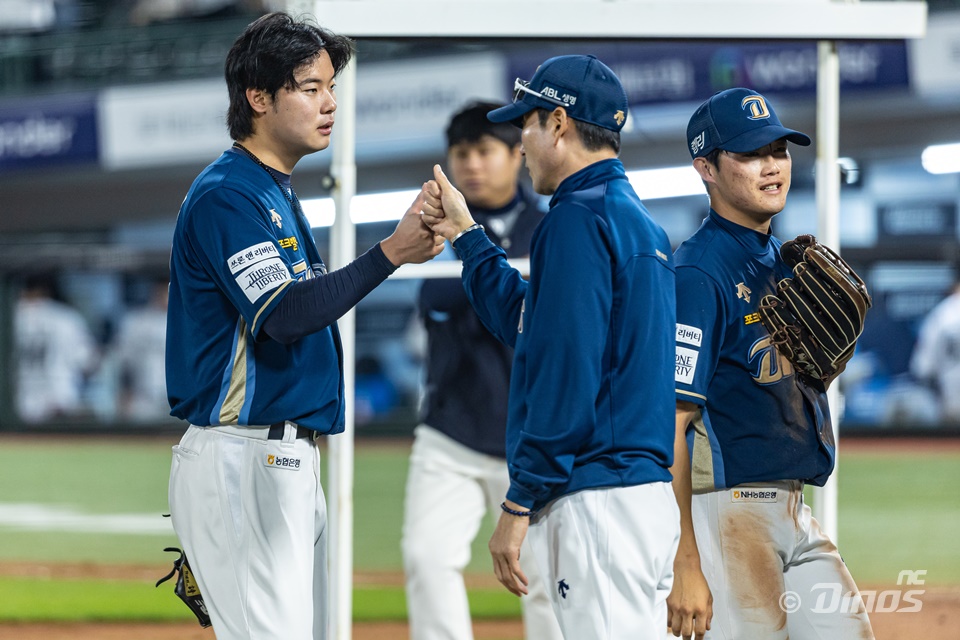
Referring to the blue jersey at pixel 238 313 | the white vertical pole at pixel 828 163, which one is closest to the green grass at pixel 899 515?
the white vertical pole at pixel 828 163

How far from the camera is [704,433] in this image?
2984 millimetres

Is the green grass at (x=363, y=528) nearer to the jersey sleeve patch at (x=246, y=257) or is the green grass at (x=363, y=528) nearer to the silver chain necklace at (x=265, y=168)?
the silver chain necklace at (x=265, y=168)

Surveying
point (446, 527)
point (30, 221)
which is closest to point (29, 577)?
point (446, 527)

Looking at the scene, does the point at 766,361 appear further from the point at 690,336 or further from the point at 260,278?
the point at 260,278

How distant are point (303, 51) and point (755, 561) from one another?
174 cm

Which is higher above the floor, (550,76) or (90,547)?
(550,76)

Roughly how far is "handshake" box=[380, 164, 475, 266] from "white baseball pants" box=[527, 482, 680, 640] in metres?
0.73

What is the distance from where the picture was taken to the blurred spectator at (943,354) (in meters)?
13.7

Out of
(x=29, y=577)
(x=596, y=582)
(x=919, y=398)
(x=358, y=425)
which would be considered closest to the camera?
(x=596, y=582)

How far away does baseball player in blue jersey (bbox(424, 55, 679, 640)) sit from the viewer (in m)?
2.52

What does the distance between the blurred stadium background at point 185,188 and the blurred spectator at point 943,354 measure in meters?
0.14

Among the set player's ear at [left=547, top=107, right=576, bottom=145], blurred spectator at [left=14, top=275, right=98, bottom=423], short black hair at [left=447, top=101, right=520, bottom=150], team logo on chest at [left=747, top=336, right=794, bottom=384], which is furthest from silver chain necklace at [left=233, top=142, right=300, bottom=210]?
blurred spectator at [left=14, top=275, right=98, bottom=423]

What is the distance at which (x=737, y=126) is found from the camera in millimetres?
2988

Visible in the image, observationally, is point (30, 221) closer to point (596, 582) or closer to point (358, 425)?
point (358, 425)
